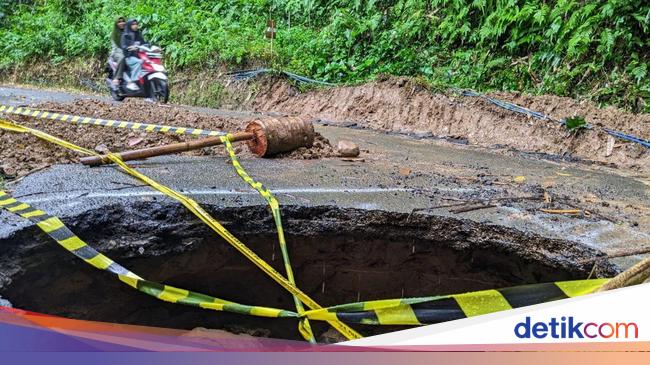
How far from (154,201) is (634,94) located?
26.5 ft

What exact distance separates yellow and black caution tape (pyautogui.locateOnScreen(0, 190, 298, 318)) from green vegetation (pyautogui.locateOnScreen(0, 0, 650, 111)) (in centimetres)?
809

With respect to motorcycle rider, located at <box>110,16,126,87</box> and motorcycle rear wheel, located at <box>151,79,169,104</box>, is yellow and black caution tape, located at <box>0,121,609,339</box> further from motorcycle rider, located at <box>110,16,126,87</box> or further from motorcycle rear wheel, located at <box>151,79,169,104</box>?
motorcycle rider, located at <box>110,16,126,87</box>

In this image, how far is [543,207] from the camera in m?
4.16

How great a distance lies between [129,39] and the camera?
10086mm

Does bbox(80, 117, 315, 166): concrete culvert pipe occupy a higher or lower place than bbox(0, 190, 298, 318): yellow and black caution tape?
lower

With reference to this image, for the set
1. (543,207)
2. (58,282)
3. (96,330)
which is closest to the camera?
(96,330)

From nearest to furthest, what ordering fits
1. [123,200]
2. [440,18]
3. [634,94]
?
[123,200], [634,94], [440,18]

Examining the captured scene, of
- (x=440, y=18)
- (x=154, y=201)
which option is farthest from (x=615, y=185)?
(x=440, y=18)

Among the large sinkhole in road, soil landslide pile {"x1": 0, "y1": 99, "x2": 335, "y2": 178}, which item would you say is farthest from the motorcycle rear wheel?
the large sinkhole in road

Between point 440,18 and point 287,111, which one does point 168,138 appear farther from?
point 440,18

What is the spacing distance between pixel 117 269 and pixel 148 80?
814 cm

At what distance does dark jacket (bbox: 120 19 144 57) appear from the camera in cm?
1004

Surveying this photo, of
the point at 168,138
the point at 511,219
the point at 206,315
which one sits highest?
the point at 511,219

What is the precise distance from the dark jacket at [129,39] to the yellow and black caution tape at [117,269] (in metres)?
7.60
